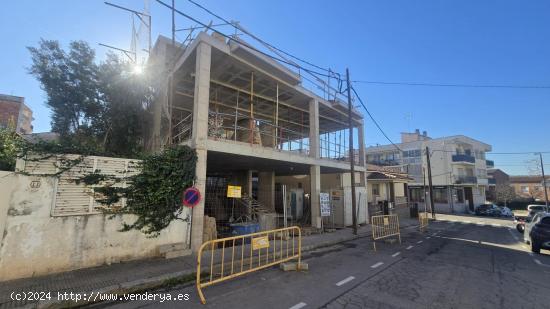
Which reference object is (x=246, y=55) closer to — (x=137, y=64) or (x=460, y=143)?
(x=137, y=64)

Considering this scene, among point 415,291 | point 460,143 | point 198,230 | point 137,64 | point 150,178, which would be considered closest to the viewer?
point 415,291

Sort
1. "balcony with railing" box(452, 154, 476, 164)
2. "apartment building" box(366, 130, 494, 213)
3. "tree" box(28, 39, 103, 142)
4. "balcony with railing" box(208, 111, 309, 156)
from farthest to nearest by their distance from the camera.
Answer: "apartment building" box(366, 130, 494, 213) < "balcony with railing" box(452, 154, 476, 164) < "balcony with railing" box(208, 111, 309, 156) < "tree" box(28, 39, 103, 142)

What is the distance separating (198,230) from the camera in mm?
7703

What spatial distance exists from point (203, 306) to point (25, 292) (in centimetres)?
349

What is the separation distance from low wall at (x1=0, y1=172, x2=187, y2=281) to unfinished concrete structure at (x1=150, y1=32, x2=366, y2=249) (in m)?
2.25

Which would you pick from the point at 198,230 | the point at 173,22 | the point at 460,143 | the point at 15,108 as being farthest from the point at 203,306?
the point at 460,143

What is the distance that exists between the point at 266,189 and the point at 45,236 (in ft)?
40.2

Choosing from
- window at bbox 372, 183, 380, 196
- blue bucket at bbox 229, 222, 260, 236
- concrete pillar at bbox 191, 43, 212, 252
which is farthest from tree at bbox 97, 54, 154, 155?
window at bbox 372, 183, 380, 196

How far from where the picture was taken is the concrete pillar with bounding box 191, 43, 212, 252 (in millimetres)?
7723

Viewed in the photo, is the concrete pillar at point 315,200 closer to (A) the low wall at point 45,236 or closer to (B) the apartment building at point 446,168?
(A) the low wall at point 45,236

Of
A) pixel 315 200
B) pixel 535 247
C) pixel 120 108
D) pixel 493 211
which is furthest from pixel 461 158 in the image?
pixel 120 108

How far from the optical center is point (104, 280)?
514 cm

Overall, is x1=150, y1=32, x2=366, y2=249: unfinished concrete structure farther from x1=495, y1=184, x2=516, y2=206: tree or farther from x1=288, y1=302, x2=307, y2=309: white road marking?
x1=495, y1=184, x2=516, y2=206: tree

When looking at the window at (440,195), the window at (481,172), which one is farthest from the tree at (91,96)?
the window at (481,172)
